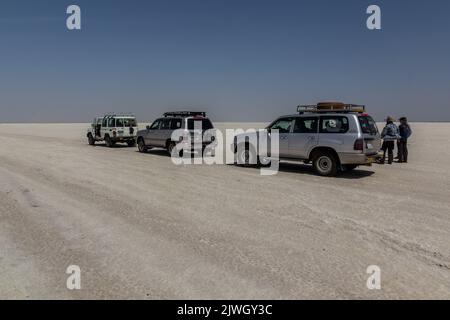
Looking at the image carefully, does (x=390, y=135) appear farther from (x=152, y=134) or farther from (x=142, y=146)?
(x=142, y=146)

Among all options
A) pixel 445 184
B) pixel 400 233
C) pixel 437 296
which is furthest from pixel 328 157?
pixel 437 296

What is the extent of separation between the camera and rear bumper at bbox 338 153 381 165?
10.4 m

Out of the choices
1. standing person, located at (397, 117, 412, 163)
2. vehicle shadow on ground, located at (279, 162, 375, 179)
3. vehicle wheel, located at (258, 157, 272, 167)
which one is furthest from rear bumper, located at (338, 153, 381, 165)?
standing person, located at (397, 117, 412, 163)

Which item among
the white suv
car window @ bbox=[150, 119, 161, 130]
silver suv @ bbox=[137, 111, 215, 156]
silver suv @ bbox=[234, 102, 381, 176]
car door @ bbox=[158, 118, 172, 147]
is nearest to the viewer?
silver suv @ bbox=[234, 102, 381, 176]

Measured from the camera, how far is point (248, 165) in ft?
44.3

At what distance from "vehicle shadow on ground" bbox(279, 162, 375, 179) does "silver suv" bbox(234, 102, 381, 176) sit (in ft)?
0.80

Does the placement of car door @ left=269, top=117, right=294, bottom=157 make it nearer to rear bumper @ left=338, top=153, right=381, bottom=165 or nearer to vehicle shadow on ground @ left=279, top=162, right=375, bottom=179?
vehicle shadow on ground @ left=279, top=162, right=375, bottom=179

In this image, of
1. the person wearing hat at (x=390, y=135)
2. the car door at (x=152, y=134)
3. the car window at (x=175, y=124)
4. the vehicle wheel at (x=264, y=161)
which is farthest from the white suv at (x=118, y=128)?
the person wearing hat at (x=390, y=135)

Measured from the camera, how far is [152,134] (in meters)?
17.7

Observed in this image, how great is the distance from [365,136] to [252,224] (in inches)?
230

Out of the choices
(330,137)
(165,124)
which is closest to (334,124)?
(330,137)

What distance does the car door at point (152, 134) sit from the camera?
17.4m

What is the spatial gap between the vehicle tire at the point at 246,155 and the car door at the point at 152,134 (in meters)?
5.54

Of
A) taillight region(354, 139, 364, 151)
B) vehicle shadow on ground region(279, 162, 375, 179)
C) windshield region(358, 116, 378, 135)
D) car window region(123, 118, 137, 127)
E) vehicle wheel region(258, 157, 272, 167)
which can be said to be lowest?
vehicle shadow on ground region(279, 162, 375, 179)
